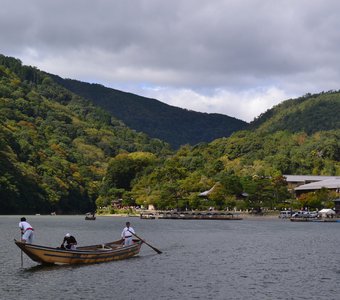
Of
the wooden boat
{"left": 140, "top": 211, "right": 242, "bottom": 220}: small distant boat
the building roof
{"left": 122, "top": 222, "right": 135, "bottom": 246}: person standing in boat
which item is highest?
the building roof

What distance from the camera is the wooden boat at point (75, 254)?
43562mm

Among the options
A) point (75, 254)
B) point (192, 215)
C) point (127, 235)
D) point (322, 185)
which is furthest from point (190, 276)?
point (322, 185)

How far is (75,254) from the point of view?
1795 inches

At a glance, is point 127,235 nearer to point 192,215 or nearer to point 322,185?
point 192,215

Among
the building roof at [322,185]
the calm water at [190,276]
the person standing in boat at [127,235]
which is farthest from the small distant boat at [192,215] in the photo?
the person standing in boat at [127,235]

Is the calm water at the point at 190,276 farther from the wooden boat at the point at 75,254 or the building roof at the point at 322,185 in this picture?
the building roof at the point at 322,185

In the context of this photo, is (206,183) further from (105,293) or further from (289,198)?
(105,293)

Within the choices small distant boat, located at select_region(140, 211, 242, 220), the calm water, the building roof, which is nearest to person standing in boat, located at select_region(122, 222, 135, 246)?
the calm water

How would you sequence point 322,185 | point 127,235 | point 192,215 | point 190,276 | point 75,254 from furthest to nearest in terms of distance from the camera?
point 322,185 < point 192,215 < point 127,235 < point 75,254 < point 190,276

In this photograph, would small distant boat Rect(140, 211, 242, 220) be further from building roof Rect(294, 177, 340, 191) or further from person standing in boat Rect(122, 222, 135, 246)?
person standing in boat Rect(122, 222, 135, 246)

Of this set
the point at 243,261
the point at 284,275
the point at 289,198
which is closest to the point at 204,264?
the point at 243,261

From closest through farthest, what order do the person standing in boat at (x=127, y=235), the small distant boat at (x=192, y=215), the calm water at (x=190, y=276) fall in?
1. the calm water at (x=190, y=276)
2. the person standing in boat at (x=127, y=235)
3. the small distant boat at (x=192, y=215)

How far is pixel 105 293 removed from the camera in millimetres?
36188

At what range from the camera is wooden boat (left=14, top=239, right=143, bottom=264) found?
43.6 meters
